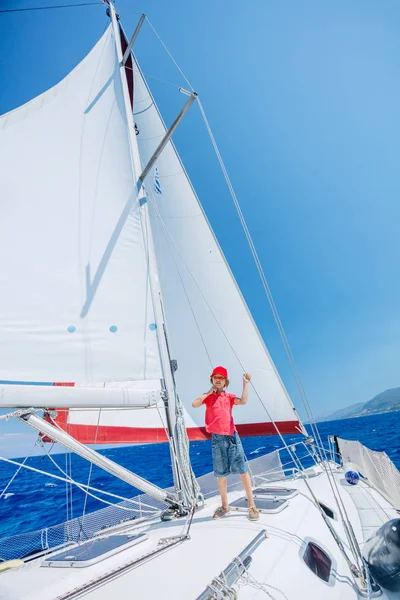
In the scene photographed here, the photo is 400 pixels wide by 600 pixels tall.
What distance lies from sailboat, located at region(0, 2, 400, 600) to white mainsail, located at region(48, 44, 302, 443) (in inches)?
1.0

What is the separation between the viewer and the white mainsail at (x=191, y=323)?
4.50 m

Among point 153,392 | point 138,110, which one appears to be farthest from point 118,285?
point 138,110

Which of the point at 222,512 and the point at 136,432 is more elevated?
the point at 136,432

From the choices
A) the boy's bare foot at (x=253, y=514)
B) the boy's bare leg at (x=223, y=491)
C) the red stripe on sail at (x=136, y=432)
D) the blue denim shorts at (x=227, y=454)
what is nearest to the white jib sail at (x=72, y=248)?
the blue denim shorts at (x=227, y=454)

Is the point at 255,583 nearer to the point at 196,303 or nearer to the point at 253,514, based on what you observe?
the point at 253,514

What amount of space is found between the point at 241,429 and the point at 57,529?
8.69ft

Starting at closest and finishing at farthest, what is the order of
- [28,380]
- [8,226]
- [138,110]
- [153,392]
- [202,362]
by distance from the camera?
[28,380], [153,392], [8,226], [202,362], [138,110]

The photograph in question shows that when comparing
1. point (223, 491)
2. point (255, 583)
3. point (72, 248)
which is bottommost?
point (255, 583)

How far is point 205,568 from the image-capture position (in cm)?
203

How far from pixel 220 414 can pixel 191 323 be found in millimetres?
2147

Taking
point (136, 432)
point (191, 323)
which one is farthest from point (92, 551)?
point (191, 323)

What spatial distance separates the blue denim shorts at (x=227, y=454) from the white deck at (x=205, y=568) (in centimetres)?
41

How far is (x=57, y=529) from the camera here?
3330mm

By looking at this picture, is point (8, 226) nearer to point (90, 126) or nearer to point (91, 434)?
point (90, 126)
